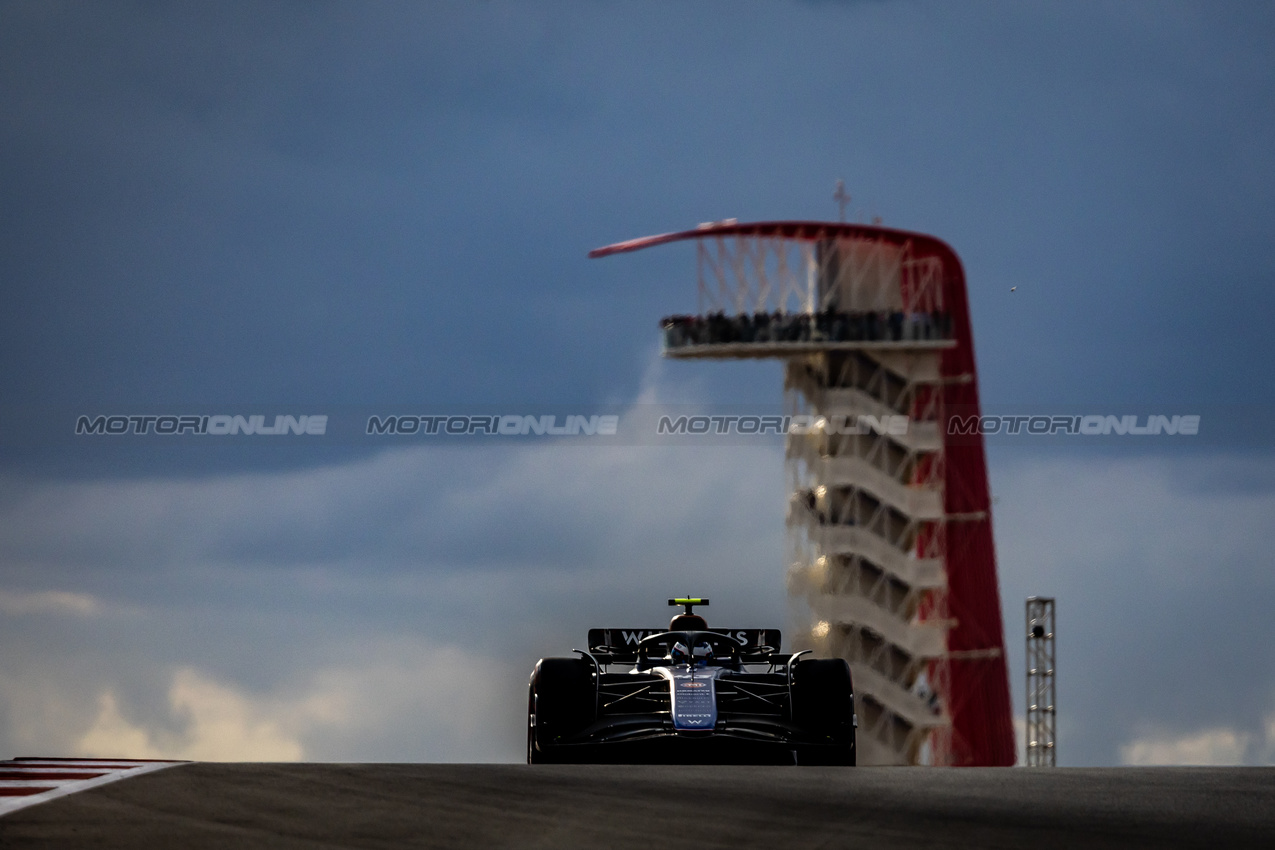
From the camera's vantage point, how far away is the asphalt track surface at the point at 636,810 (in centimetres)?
960

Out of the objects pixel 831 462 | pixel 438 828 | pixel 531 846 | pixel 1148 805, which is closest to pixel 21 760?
pixel 438 828

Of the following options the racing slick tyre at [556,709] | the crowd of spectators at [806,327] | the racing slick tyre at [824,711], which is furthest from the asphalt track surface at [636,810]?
the crowd of spectators at [806,327]

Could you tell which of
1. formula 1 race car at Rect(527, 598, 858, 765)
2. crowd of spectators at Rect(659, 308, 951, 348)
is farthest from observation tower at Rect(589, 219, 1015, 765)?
formula 1 race car at Rect(527, 598, 858, 765)

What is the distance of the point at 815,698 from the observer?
16672mm

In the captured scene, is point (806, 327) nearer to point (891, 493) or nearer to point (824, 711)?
point (891, 493)

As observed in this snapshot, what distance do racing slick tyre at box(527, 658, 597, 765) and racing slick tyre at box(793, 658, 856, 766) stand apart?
1.87m

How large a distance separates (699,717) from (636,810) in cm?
590

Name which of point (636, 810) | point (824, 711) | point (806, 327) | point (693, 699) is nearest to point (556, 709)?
point (693, 699)

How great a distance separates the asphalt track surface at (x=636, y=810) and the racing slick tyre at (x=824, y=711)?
8.40 feet

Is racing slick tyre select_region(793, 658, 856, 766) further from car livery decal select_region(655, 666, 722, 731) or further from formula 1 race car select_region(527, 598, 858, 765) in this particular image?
car livery decal select_region(655, 666, 722, 731)

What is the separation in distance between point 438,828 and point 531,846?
2.79 ft

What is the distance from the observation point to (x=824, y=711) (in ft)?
54.4

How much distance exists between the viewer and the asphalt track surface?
960cm

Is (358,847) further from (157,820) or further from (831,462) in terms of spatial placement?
(831,462)
